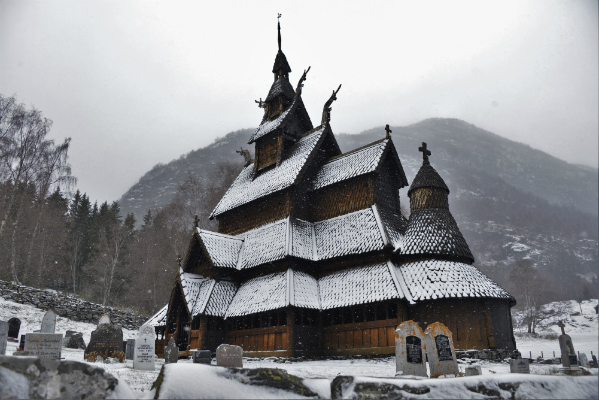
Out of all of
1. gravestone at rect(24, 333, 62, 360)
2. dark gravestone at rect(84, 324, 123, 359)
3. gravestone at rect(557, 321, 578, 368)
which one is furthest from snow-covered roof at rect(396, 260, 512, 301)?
gravestone at rect(24, 333, 62, 360)

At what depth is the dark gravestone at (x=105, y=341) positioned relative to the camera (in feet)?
46.9

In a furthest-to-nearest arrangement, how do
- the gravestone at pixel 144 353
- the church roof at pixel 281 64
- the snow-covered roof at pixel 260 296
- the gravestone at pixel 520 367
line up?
1. the church roof at pixel 281 64
2. the snow-covered roof at pixel 260 296
3. the gravestone at pixel 144 353
4. the gravestone at pixel 520 367

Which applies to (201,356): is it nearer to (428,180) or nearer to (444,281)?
(444,281)

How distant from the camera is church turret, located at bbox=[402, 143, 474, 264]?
17.0m

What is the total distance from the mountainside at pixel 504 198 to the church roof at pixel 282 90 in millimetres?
69615

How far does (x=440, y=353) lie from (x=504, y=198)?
512 ft

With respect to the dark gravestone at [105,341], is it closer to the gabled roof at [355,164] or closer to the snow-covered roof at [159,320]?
the snow-covered roof at [159,320]

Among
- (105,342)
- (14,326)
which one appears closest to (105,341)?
(105,342)

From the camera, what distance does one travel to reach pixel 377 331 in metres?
16.1

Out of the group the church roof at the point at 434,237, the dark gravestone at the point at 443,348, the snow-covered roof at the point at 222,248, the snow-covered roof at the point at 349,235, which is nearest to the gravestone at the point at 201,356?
the dark gravestone at the point at 443,348

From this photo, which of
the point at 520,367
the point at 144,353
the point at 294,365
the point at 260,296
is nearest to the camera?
the point at 520,367

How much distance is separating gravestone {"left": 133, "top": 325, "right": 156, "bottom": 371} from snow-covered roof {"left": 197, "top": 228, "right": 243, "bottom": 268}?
6.75 m

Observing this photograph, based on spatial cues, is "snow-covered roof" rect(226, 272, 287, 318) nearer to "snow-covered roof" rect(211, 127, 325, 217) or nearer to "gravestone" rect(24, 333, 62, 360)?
"snow-covered roof" rect(211, 127, 325, 217)

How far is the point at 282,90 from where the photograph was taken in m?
26.2
